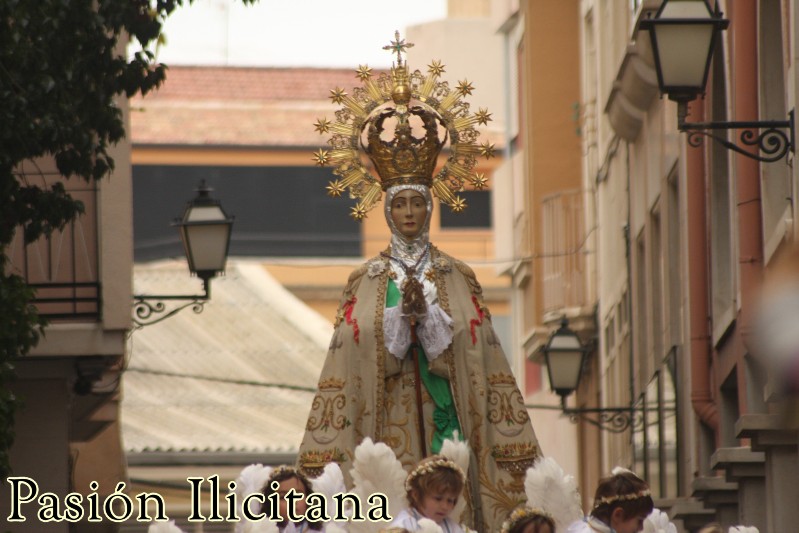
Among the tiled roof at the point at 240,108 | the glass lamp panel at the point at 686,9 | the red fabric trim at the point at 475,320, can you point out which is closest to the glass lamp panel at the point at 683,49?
the glass lamp panel at the point at 686,9

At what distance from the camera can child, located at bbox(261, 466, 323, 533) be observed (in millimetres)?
10398

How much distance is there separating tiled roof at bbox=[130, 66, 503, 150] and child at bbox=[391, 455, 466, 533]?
35.7 m

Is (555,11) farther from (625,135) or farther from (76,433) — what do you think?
(76,433)

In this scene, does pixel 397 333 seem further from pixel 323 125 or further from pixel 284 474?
pixel 284 474

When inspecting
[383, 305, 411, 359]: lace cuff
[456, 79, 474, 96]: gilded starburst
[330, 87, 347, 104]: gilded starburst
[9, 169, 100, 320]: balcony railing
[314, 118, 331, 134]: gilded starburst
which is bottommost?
[383, 305, 411, 359]: lace cuff

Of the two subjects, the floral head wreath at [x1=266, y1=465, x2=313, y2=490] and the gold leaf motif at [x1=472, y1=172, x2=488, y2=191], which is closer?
the floral head wreath at [x1=266, y1=465, x2=313, y2=490]

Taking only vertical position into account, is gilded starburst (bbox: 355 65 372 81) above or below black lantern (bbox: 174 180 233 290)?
above

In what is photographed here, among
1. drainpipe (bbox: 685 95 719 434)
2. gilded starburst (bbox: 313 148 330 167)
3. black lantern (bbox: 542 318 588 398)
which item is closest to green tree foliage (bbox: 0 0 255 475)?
gilded starburst (bbox: 313 148 330 167)

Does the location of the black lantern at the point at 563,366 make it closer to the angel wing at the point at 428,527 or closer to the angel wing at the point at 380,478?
the angel wing at the point at 380,478

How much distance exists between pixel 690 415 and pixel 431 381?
6.67 metres

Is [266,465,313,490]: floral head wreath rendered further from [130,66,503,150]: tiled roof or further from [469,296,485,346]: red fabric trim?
[130,66,503,150]: tiled roof

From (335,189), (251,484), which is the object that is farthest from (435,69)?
(251,484)

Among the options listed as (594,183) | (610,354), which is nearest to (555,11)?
(594,183)

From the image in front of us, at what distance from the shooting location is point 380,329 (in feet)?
40.5
